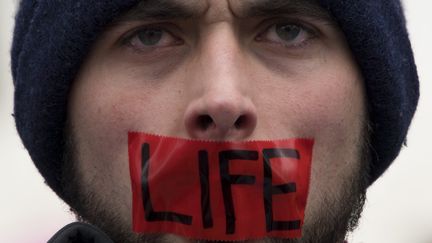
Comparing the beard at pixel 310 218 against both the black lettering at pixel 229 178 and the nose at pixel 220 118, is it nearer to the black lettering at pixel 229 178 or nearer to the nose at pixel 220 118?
the black lettering at pixel 229 178

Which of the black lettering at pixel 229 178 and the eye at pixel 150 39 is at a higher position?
the eye at pixel 150 39

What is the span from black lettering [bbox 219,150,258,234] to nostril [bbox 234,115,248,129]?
7 cm

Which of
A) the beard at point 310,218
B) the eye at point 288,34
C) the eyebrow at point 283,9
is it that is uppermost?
the eyebrow at point 283,9

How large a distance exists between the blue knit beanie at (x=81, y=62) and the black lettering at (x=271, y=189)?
1.61 feet

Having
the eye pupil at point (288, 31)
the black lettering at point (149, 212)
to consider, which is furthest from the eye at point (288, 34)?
the black lettering at point (149, 212)

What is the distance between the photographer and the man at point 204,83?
1.85m

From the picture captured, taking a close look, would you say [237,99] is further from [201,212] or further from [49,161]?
[49,161]

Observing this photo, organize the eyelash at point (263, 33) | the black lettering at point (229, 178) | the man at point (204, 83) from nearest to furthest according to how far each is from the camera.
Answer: the black lettering at point (229, 178), the man at point (204, 83), the eyelash at point (263, 33)

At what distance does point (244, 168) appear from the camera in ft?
5.68

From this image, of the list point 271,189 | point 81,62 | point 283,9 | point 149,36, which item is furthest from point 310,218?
point 81,62

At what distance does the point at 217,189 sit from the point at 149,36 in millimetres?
562

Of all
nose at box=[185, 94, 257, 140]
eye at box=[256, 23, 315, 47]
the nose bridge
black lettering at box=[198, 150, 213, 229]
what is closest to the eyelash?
eye at box=[256, 23, 315, 47]

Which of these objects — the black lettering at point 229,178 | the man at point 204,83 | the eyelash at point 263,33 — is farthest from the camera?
the eyelash at point 263,33

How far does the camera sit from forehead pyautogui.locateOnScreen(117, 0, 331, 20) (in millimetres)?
1941
